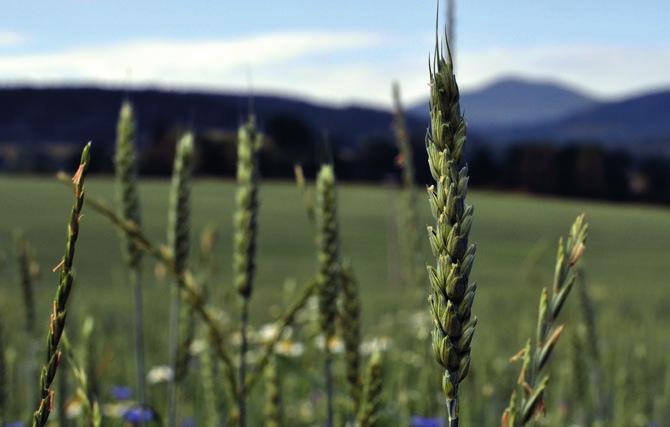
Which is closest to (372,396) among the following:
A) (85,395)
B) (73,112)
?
(85,395)

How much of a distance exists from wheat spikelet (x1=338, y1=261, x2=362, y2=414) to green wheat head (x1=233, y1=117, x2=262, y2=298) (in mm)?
191

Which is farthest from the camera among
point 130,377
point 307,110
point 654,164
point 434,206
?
point 307,110

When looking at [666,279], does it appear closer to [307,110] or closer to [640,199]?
[640,199]

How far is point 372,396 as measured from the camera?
49.8 inches

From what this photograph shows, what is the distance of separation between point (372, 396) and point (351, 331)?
263 millimetres

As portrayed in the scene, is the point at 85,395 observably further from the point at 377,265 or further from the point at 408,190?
the point at 377,265

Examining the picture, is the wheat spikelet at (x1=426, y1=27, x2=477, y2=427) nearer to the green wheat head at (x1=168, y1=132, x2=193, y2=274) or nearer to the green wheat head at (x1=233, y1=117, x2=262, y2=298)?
the green wheat head at (x1=233, y1=117, x2=262, y2=298)

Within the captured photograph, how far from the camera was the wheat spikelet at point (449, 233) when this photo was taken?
2.37 ft

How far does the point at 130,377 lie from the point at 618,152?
3257 inches

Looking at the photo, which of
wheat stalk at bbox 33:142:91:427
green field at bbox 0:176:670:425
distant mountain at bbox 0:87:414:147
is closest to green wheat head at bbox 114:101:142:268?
green field at bbox 0:176:670:425

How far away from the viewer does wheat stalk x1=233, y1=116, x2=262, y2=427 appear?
55.3 inches

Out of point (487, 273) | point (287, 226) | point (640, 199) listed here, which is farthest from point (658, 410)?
point (640, 199)

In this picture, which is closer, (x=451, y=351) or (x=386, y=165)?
(x=451, y=351)

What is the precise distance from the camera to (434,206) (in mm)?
747
